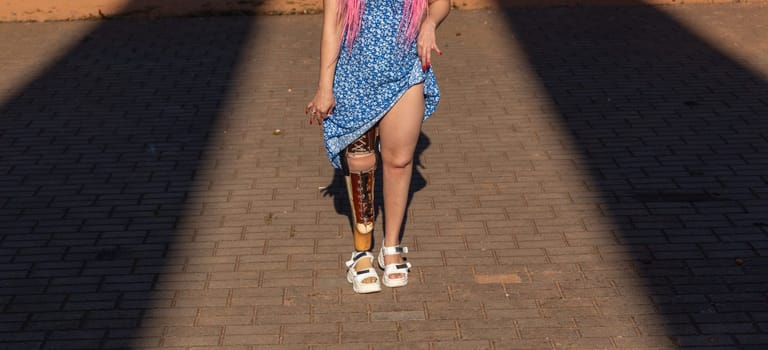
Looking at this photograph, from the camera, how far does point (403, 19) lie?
4758 mm

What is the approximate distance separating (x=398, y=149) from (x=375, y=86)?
0.33m

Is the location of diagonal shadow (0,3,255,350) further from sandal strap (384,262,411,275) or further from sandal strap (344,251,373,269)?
sandal strap (384,262,411,275)

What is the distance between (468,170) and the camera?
683 cm

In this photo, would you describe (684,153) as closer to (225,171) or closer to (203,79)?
(225,171)

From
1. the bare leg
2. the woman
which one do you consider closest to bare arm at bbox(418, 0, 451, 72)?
the woman

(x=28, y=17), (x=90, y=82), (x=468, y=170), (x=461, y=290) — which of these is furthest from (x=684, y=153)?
(x=28, y=17)

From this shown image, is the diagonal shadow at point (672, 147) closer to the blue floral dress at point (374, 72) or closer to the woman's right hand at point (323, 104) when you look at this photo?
the blue floral dress at point (374, 72)

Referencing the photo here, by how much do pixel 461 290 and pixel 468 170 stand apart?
5.72 feet

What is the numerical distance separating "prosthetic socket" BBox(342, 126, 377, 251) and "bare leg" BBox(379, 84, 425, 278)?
7 cm

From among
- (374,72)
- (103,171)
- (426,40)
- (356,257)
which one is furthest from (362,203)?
(103,171)

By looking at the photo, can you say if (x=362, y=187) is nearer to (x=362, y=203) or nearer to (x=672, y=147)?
(x=362, y=203)

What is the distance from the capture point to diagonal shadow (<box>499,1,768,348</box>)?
5148mm

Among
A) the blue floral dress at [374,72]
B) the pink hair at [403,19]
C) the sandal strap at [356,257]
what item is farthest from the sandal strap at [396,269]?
the pink hair at [403,19]

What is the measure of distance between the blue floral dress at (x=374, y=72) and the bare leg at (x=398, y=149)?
6 centimetres
